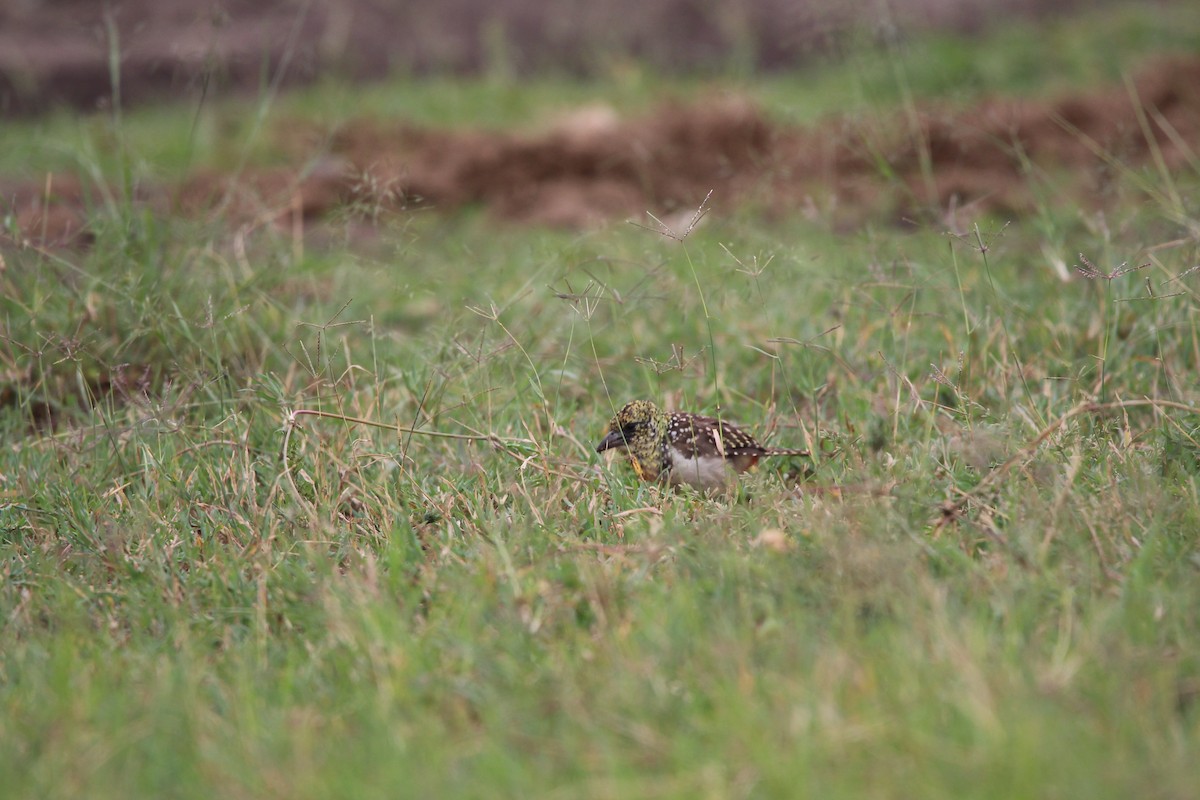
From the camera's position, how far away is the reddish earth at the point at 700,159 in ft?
23.6

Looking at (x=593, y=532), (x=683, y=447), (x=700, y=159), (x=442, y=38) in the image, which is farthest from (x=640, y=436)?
(x=442, y=38)

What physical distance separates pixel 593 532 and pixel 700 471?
57 centimetres

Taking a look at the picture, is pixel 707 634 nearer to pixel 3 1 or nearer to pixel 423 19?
pixel 423 19

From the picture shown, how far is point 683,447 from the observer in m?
4.32

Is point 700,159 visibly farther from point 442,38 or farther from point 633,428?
point 442,38

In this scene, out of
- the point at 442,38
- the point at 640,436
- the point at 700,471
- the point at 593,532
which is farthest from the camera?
the point at 442,38

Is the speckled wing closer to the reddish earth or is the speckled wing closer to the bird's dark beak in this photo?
the bird's dark beak

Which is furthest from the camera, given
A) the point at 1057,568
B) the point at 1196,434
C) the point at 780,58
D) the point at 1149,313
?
the point at 780,58

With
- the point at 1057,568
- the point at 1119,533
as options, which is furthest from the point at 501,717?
the point at 1119,533

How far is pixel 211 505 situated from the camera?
164 inches

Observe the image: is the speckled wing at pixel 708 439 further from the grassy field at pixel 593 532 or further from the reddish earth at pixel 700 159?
the reddish earth at pixel 700 159

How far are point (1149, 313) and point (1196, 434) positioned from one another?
1.02 meters

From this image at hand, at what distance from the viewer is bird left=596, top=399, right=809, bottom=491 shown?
4.26 m

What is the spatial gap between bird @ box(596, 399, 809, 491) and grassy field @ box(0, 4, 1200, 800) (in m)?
0.10
